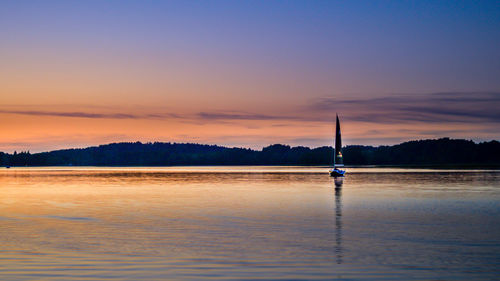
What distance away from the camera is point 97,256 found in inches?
756

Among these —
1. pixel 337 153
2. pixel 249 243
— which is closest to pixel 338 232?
pixel 249 243

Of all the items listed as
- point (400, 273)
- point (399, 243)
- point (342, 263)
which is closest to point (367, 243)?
point (399, 243)

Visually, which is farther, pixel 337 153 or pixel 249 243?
pixel 337 153

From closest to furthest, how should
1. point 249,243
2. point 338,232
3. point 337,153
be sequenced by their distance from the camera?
point 249,243 < point 338,232 < point 337,153

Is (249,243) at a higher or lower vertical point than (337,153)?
lower

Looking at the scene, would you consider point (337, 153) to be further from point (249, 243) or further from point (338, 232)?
point (249, 243)

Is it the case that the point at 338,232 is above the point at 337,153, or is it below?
below

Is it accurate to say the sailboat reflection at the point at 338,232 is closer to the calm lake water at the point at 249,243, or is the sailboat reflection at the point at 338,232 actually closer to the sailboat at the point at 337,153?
the calm lake water at the point at 249,243

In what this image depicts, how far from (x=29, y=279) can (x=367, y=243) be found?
12643mm

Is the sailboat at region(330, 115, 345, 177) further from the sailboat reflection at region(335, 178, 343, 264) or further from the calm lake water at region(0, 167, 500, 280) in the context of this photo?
the calm lake water at region(0, 167, 500, 280)

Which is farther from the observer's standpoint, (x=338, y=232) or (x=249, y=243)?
(x=338, y=232)

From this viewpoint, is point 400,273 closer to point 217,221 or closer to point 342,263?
point 342,263

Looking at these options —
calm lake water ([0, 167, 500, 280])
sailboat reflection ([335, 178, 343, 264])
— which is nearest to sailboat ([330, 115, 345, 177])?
sailboat reflection ([335, 178, 343, 264])

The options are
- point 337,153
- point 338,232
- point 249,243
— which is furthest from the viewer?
point 337,153
